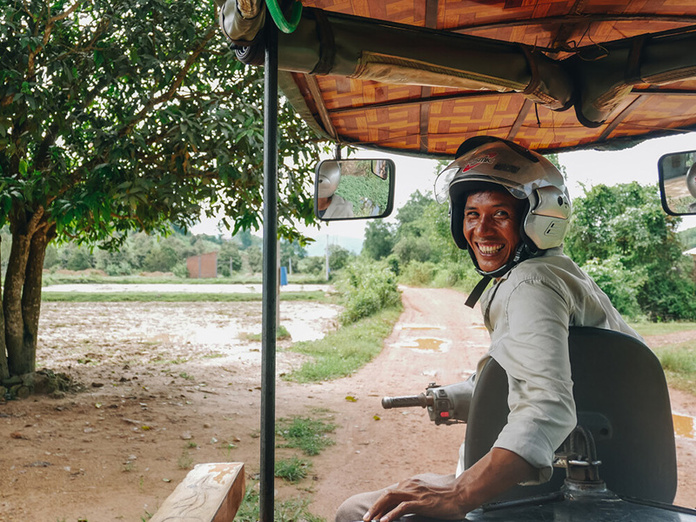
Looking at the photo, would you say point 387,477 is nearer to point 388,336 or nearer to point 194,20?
point 194,20

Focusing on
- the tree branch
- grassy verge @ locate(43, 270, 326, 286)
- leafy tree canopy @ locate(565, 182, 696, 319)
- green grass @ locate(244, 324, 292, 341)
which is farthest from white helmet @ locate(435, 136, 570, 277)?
grassy verge @ locate(43, 270, 326, 286)

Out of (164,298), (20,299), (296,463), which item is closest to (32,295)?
(20,299)

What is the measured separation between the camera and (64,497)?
173 inches

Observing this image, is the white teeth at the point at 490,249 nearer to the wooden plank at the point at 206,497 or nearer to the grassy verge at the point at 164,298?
the wooden plank at the point at 206,497

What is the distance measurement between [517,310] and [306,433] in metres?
5.28

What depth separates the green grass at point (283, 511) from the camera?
4.11 meters

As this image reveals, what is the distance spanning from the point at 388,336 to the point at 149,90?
10.3 meters

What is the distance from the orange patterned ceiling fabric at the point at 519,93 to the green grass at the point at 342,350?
284 inches

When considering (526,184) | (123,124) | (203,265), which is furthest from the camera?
(203,265)

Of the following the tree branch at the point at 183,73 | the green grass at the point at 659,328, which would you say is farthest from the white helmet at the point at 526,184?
the green grass at the point at 659,328

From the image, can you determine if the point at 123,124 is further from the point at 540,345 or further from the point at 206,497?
the point at 540,345

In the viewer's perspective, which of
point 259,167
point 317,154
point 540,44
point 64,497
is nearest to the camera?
point 540,44

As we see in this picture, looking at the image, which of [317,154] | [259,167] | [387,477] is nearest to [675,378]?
[387,477]

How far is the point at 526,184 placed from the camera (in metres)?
1.67
